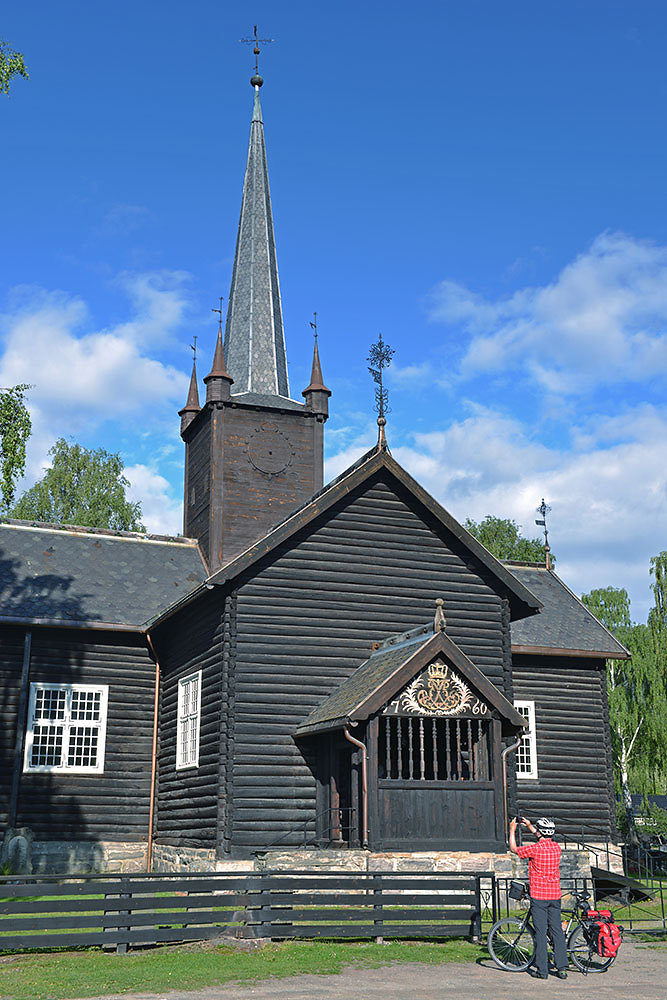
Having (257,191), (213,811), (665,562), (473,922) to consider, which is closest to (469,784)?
(473,922)

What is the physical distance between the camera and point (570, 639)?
26125mm

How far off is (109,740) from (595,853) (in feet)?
37.6

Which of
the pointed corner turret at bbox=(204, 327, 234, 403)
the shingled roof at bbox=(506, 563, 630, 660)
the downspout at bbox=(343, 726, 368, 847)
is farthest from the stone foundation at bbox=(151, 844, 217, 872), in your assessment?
the pointed corner turret at bbox=(204, 327, 234, 403)

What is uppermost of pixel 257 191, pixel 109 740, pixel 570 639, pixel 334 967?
pixel 257 191

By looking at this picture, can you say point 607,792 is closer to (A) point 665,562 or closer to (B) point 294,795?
(B) point 294,795

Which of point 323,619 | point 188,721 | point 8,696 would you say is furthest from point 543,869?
point 8,696

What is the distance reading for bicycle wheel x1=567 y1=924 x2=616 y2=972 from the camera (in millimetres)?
12414

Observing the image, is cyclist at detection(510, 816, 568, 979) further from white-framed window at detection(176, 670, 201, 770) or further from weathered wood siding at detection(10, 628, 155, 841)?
weathered wood siding at detection(10, 628, 155, 841)

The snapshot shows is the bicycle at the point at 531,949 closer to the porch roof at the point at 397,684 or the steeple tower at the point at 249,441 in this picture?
the porch roof at the point at 397,684

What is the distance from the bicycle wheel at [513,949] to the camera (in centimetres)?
1227

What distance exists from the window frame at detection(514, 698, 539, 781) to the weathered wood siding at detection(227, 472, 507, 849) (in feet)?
12.7

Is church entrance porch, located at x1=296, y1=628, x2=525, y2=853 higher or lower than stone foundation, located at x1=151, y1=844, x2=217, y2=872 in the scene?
higher

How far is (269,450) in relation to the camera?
26.8 meters

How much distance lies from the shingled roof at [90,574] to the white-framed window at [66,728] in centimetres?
167
